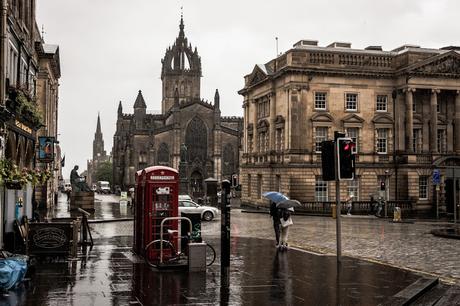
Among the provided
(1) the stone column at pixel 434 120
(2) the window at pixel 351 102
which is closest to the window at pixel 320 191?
(2) the window at pixel 351 102

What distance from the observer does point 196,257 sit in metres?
12.8

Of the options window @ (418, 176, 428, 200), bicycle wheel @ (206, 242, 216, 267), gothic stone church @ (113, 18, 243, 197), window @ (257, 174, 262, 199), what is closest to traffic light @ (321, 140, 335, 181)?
bicycle wheel @ (206, 242, 216, 267)

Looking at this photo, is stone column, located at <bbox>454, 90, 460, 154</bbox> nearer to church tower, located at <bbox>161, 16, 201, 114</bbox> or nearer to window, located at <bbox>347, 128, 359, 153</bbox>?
window, located at <bbox>347, 128, 359, 153</bbox>

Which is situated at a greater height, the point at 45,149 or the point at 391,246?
the point at 45,149

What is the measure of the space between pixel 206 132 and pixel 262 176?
48.8 metres

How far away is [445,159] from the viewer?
46750 millimetres

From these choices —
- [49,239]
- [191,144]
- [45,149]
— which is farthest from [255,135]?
[191,144]

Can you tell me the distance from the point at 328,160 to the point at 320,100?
3254 cm

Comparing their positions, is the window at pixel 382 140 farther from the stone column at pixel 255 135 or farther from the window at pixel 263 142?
the stone column at pixel 255 135

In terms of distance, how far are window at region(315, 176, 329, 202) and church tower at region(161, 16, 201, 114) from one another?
255 ft

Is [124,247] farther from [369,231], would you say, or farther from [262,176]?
[262,176]

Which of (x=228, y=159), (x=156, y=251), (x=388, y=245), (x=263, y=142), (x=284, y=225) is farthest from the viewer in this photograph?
(x=228, y=159)

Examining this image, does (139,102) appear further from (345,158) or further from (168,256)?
(345,158)

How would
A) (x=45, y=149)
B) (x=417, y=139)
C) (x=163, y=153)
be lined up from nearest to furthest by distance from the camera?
1. (x=45, y=149)
2. (x=417, y=139)
3. (x=163, y=153)
